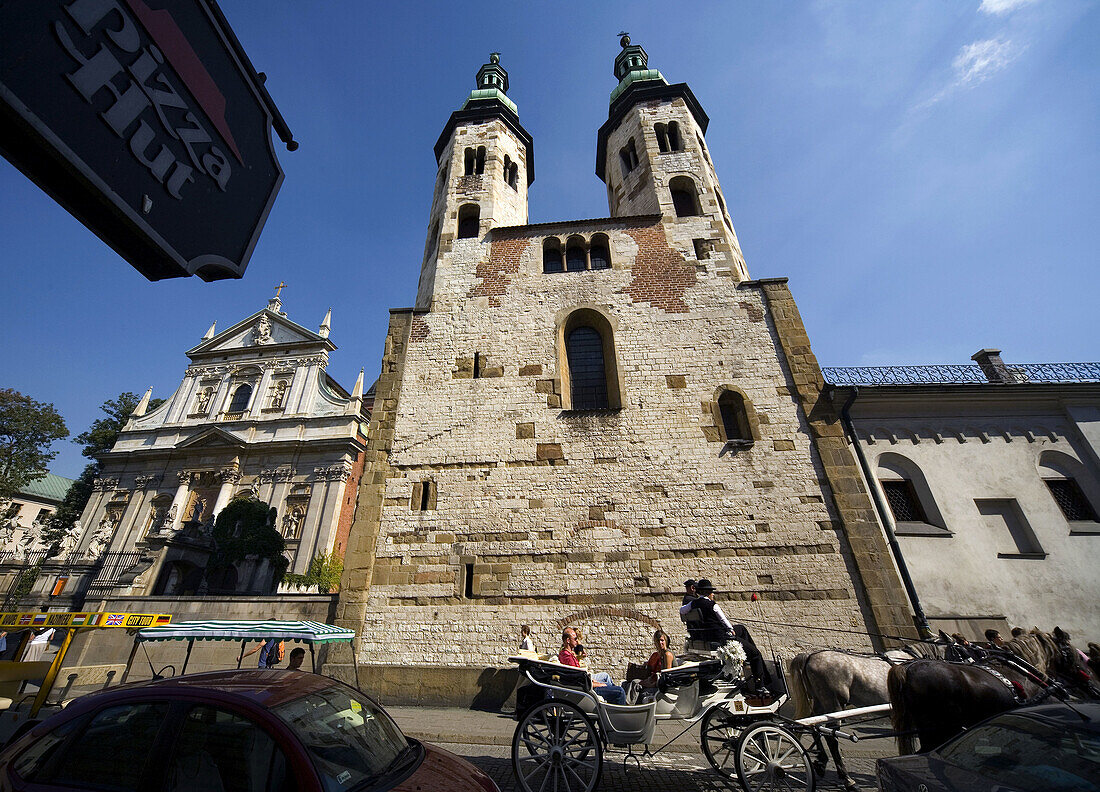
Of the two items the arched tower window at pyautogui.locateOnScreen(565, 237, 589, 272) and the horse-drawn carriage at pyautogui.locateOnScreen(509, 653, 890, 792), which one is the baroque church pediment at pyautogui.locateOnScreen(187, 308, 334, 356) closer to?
the arched tower window at pyautogui.locateOnScreen(565, 237, 589, 272)

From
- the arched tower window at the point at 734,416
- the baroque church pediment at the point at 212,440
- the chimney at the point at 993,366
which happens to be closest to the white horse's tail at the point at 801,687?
the arched tower window at the point at 734,416

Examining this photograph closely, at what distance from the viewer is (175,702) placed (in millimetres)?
2398

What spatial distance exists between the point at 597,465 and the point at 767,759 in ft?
20.1

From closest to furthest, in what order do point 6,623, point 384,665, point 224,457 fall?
1. point 6,623
2. point 384,665
3. point 224,457

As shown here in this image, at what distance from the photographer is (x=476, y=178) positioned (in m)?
15.6

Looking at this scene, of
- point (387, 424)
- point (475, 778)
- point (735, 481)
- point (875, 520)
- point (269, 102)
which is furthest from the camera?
point (387, 424)

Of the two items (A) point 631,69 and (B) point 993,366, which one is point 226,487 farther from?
(B) point 993,366

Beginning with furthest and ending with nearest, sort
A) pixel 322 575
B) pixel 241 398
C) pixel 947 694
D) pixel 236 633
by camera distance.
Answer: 1. pixel 241 398
2. pixel 322 575
3. pixel 236 633
4. pixel 947 694

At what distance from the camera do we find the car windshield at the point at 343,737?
7.47ft

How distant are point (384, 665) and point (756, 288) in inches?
478

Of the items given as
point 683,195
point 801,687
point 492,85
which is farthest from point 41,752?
point 492,85

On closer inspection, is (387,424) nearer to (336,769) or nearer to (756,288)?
(336,769)

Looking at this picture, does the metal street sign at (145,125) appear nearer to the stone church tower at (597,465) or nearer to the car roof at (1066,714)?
the car roof at (1066,714)

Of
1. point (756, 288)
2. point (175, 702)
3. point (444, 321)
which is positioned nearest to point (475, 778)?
point (175, 702)
